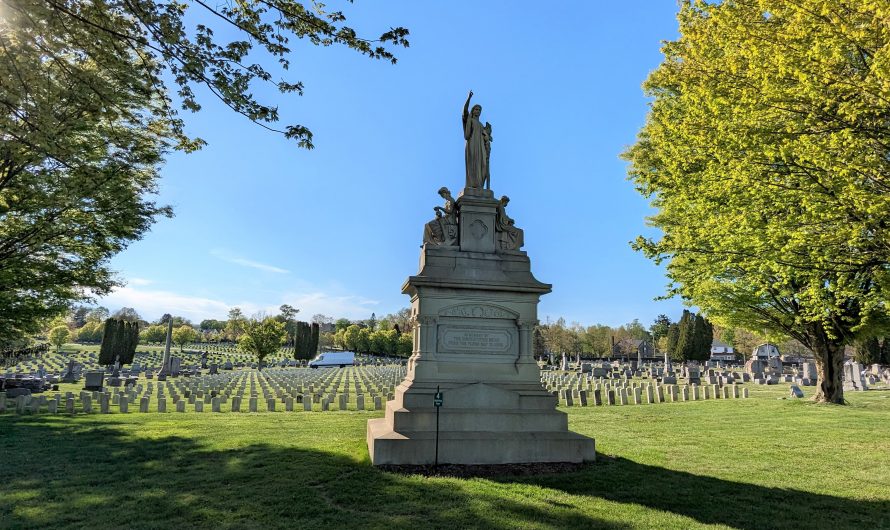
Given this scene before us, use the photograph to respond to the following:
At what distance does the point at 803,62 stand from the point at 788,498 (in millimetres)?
7261

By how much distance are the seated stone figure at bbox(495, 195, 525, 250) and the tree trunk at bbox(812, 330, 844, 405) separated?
14265 mm

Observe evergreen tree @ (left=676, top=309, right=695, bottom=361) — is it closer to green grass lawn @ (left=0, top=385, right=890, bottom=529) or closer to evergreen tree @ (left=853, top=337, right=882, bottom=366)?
evergreen tree @ (left=853, top=337, right=882, bottom=366)

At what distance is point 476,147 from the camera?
10.0 meters

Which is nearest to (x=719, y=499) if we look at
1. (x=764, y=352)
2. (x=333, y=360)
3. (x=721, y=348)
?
(x=333, y=360)

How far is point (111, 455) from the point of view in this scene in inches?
329

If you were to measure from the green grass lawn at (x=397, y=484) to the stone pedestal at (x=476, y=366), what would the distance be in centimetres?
77

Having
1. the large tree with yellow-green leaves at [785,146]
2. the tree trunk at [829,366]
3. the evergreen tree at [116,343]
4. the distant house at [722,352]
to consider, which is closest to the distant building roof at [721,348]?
the distant house at [722,352]

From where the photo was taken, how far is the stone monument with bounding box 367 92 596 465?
780 cm

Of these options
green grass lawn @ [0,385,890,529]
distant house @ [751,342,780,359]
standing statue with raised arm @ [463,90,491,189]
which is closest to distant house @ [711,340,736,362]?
distant house @ [751,342,780,359]

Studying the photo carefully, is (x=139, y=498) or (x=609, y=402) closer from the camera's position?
(x=139, y=498)

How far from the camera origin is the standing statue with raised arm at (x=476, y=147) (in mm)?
9773

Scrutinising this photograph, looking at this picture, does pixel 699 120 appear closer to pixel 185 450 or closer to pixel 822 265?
pixel 822 265

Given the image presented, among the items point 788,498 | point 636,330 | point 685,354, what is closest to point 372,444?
point 788,498

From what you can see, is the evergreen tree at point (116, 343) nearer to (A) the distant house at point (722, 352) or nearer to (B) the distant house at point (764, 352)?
(B) the distant house at point (764, 352)
